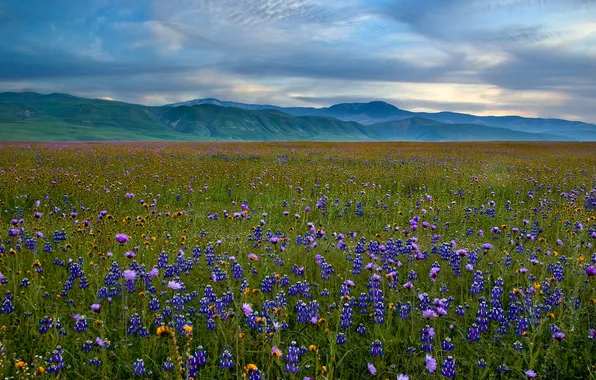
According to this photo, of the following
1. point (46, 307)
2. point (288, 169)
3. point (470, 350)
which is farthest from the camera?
point (288, 169)

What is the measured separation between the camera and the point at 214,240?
24.9ft

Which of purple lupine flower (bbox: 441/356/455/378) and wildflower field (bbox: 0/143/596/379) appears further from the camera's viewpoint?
wildflower field (bbox: 0/143/596/379)

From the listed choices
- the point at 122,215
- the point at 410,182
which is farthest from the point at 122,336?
the point at 410,182

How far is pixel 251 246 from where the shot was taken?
7.12 metres

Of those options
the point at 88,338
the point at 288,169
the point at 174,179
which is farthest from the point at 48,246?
the point at 288,169

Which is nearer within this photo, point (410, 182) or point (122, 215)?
point (122, 215)

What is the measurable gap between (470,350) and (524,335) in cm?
51

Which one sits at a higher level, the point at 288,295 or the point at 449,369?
the point at 449,369

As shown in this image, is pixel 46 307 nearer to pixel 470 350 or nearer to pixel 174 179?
pixel 470 350

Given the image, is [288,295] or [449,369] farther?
[288,295]

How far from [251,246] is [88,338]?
3.48 metres

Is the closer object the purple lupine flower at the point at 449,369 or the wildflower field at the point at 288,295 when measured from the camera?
the purple lupine flower at the point at 449,369

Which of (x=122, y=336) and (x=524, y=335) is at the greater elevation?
(x=524, y=335)

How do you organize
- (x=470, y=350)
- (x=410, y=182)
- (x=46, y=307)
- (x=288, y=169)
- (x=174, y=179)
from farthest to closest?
(x=288, y=169) < (x=410, y=182) < (x=174, y=179) < (x=46, y=307) < (x=470, y=350)
